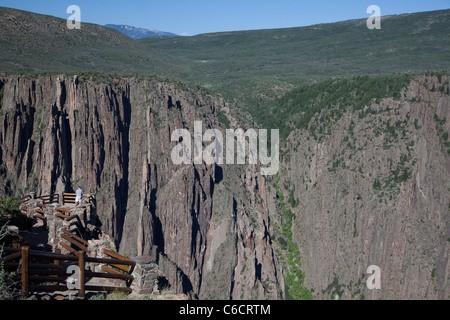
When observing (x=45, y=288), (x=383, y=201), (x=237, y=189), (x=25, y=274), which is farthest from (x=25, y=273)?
(x=237, y=189)

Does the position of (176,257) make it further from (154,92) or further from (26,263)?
(26,263)

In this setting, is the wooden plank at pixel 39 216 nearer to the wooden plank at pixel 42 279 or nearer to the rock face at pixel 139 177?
the wooden plank at pixel 42 279

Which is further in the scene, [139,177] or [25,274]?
[139,177]

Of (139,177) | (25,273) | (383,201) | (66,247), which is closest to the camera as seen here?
(25,273)

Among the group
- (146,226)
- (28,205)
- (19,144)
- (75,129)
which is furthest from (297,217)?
(28,205)

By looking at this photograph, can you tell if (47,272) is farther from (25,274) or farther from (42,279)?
(25,274)

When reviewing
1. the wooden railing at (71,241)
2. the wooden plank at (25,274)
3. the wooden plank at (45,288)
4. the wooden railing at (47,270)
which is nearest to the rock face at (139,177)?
the wooden railing at (71,241)

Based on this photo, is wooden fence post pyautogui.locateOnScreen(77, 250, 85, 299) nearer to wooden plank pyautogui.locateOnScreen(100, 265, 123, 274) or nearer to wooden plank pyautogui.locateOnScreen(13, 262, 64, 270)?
wooden plank pyautogui.locateOnScreen(13, 262, 64, 270)
